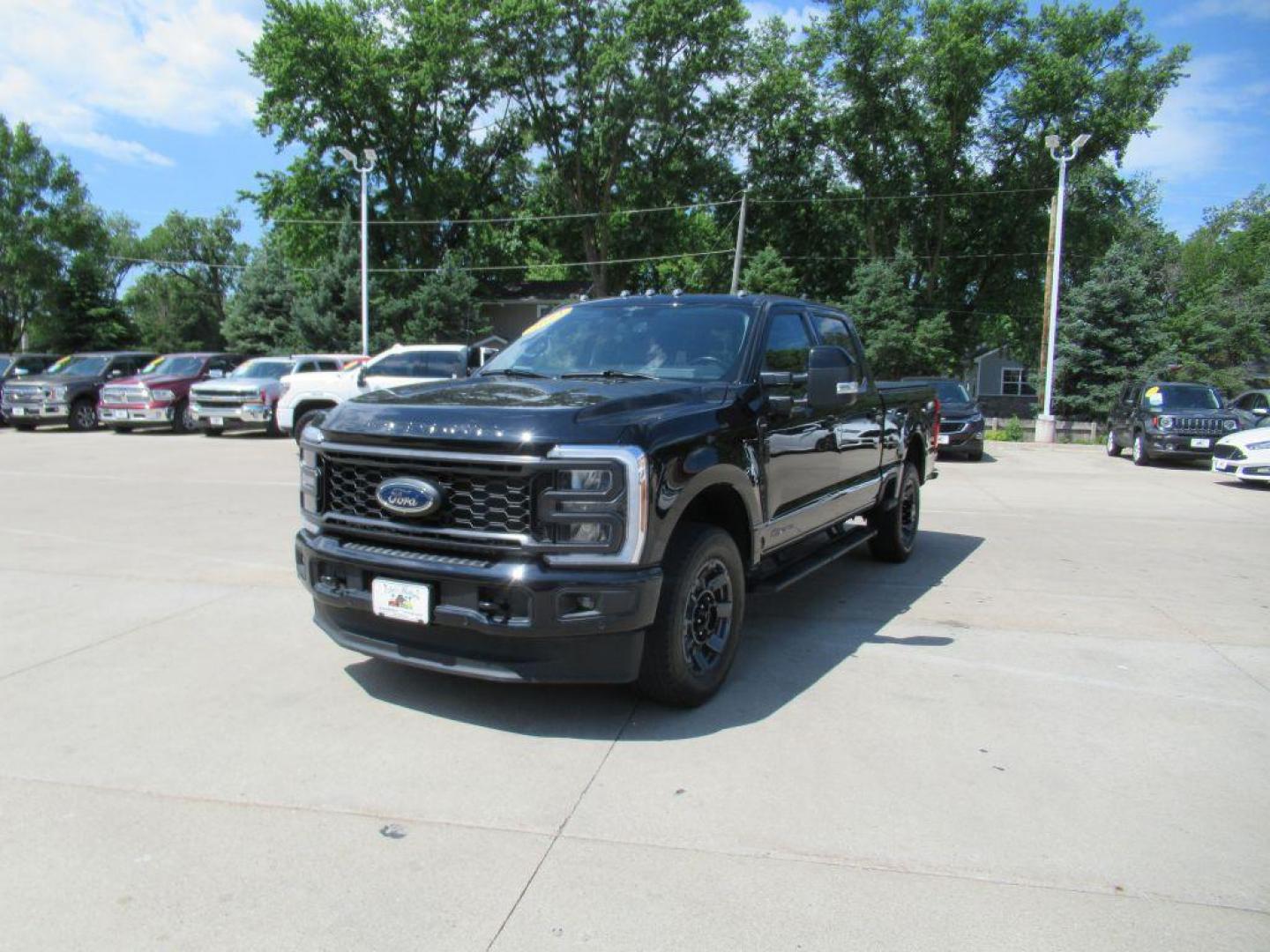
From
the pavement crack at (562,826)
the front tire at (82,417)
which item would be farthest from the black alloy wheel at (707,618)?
the front tire at (82,417)

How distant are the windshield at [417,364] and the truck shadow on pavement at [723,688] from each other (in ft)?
38.8

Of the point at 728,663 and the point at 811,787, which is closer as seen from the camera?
the point at 811,787

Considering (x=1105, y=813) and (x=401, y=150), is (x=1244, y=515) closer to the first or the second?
(x=1105, y=813)

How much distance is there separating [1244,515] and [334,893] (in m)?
11.9

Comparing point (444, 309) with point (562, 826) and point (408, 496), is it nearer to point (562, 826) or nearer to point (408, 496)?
point (408, 496)

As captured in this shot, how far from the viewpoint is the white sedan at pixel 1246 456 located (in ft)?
44.6

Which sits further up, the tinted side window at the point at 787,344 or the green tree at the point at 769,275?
the green tree at the point at 769,275

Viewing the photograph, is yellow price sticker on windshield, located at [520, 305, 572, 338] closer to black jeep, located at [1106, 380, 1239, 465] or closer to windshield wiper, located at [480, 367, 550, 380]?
windshield wiper, located at [480, 367, 550, 380]

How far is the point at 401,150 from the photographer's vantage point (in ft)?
139

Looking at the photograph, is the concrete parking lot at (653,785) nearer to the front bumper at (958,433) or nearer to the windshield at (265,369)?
the front bumper at (958,433)

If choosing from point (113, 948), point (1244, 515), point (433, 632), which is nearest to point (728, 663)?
point (433, 632)

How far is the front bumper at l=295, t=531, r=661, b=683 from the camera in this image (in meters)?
3.59

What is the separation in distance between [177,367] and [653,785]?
72.4ft

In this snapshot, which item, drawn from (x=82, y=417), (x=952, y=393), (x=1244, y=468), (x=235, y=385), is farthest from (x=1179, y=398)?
(x=82, y=417)
